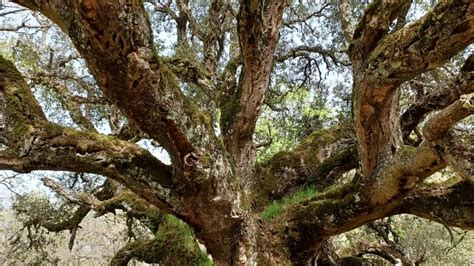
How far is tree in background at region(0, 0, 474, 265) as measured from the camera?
298cm

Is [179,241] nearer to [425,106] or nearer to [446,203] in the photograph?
[446,203]

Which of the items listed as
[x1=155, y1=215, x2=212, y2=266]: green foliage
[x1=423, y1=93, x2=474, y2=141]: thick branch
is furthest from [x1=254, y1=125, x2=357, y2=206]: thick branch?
[x1=423, y1=93, x2=474, y2=141]: thick branch

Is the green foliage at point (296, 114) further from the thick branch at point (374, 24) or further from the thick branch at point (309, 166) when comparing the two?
the thick branch at point (374, 24)

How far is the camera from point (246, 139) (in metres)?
6.32

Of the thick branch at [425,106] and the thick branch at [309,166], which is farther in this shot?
the thick branch at [309,166]

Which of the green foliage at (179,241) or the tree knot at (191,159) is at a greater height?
the tree knot at (191,159)

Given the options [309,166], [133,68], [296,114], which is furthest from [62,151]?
[296,114]

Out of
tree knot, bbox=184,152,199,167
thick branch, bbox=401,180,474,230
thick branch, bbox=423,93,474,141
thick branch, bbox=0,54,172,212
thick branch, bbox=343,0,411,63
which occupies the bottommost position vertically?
thick branch, bbox=401,180,474,230

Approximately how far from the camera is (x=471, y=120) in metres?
7.99

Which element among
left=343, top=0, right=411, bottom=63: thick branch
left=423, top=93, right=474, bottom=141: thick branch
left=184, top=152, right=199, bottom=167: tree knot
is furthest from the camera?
left=184, top=152, right=199, bottom=167: tree knot

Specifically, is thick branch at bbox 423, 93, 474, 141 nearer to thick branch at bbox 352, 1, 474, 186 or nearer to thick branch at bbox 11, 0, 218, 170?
thick branch at bbox 352, 1, 474, 186

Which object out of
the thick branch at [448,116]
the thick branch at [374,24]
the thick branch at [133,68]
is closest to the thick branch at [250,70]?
the thick branch at [374,24]

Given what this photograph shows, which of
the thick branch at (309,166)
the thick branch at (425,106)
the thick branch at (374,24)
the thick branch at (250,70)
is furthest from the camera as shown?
the thick branch at (309,166)

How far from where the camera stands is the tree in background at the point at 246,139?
298 cm
